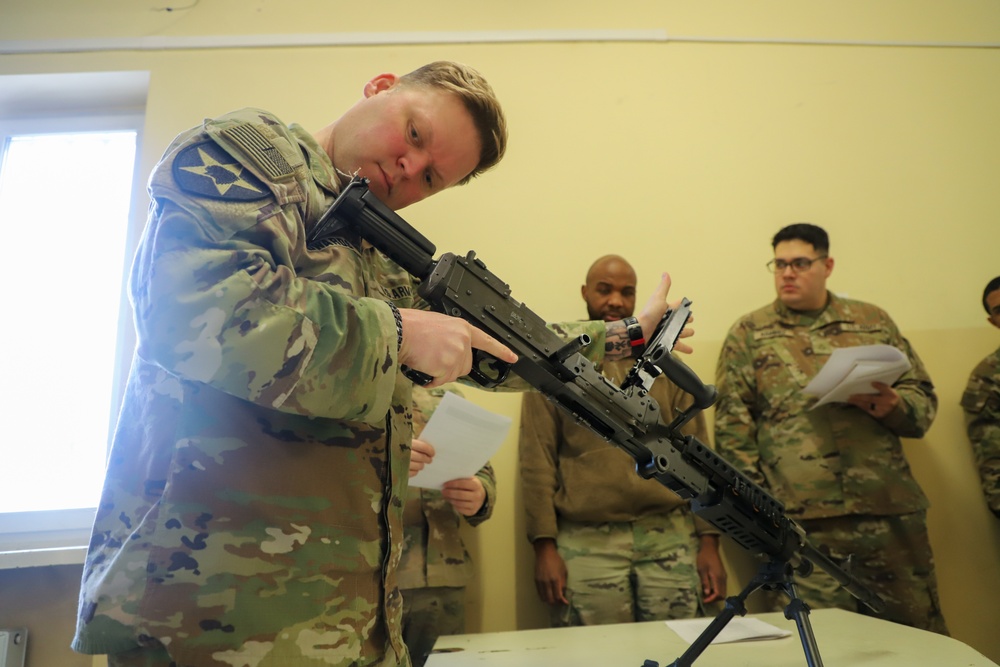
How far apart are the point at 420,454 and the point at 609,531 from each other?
2.64ft

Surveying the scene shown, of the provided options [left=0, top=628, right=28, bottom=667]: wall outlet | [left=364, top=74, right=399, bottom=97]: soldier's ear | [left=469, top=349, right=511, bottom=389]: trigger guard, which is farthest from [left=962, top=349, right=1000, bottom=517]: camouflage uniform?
[left=0, top=628, right=28, bottom=667]: wall outlet

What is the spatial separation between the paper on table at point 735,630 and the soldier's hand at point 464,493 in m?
0.59

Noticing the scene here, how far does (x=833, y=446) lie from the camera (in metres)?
2.24

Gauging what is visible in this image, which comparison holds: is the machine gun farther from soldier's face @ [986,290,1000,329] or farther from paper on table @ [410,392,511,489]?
soldier's face @ [986,290,1000,329]

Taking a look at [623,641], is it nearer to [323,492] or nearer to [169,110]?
[323,492]

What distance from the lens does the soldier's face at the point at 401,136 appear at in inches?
39.4

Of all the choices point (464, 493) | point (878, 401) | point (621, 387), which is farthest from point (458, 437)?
point (878, 401)

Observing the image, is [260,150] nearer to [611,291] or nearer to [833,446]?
[611,291]

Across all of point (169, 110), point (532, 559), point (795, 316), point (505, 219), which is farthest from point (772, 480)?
point (169, 110)

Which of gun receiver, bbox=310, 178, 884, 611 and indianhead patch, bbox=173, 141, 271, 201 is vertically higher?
indianhead patch, bbox=173, 141, 271, 201

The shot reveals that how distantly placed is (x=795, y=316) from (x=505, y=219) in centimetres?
119

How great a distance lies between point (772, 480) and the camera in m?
2.28

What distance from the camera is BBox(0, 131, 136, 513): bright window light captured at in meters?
2.27

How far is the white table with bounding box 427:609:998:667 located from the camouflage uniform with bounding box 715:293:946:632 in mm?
685
